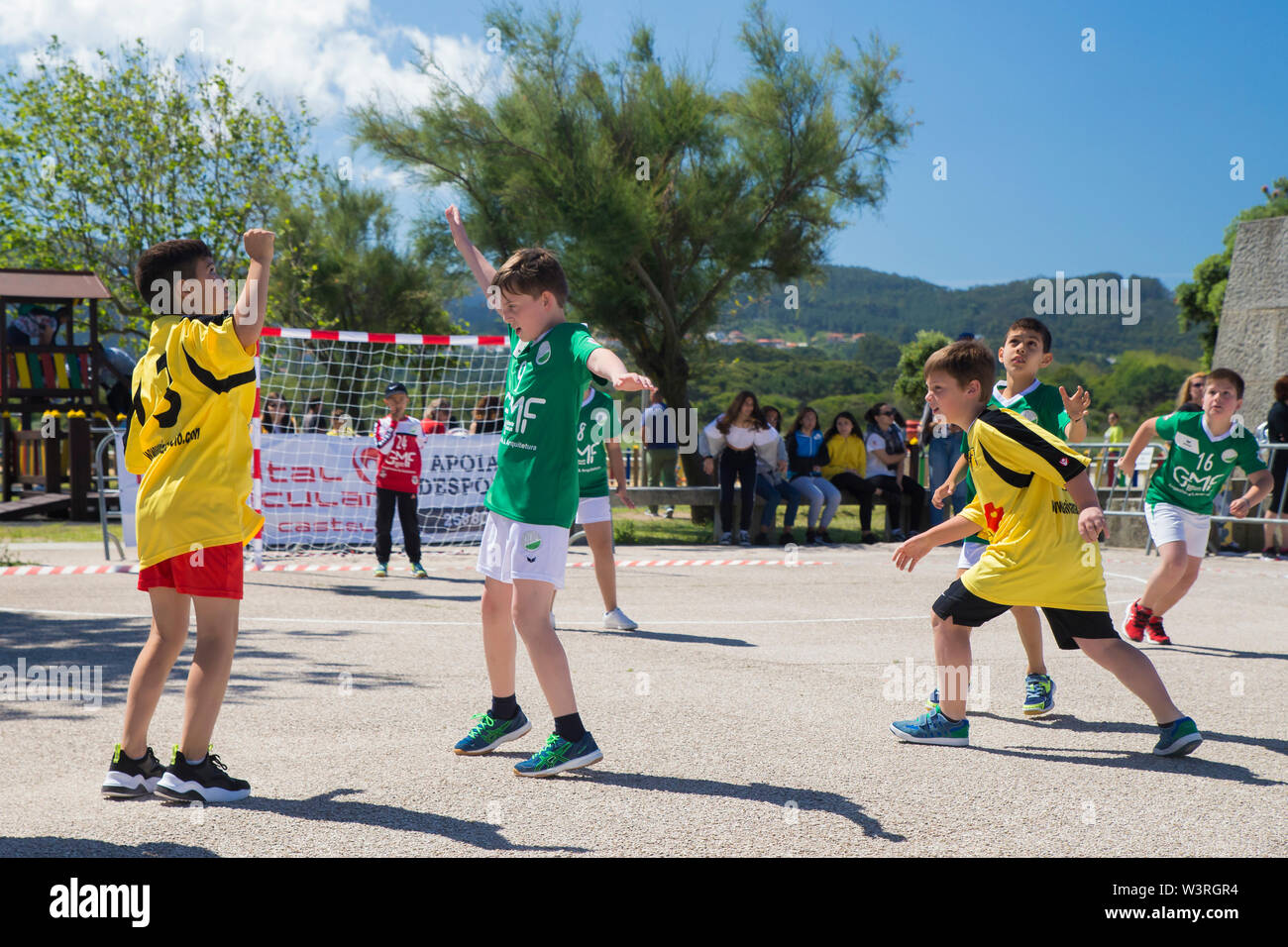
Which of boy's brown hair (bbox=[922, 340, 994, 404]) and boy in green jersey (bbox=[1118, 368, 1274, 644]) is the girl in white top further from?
boy's brown hair (bbox=[922, 340, 994, 404])

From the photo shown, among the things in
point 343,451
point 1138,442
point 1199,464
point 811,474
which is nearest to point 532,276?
point 1138,442

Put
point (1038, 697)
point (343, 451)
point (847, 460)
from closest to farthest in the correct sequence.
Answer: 1. point (1038, 697)
2. point (343, 451)
3. point (847, 460)

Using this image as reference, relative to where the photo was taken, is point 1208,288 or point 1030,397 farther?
point 1208,288

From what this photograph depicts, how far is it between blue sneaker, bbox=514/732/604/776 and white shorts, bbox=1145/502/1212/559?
462 centimetres

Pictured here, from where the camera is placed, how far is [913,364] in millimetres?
50906

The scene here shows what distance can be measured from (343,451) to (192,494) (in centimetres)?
1028

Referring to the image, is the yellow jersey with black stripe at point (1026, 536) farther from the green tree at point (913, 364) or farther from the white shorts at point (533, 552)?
the green tree at point (913, 364)

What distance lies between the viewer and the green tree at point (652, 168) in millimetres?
18078

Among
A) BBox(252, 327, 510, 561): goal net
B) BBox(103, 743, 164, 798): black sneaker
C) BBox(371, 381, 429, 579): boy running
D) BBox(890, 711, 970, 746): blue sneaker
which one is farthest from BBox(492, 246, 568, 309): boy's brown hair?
BBox(252, 327, 510, 561): goal net

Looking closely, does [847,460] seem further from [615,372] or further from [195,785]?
[195,785]

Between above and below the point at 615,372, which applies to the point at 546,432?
below

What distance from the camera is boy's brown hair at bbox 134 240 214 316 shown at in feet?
13.0

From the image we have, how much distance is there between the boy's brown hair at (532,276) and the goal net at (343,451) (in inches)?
310
